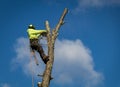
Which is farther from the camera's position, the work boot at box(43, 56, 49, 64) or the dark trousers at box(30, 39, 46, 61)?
the dark trousers at box(30, 39, 46, 61)

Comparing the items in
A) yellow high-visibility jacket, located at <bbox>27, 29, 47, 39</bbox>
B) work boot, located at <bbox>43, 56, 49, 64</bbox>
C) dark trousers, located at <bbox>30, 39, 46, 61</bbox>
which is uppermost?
yellow high-visibility jacket, located at <bbox>27, 29, 47, 39</bbox>

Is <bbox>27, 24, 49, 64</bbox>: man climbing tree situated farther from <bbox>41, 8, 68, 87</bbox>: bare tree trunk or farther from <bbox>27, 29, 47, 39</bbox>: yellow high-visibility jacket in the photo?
<bbox>41, 8, 68, 87</bbox>: bare tree trunk

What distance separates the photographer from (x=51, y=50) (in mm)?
14484

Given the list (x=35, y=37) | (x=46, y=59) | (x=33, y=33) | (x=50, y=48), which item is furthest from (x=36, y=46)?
(x=46, y=59)

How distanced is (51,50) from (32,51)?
3.86ft

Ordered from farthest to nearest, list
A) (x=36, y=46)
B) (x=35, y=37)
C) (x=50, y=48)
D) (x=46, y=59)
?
1. (x=35, y=37)
2. (x=36, y=46)
3. (x=50, y=48)
4. (x=46, y=59)

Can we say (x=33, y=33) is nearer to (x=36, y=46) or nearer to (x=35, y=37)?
(x=35, y=37)

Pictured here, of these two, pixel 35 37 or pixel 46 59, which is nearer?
pixel 46 59

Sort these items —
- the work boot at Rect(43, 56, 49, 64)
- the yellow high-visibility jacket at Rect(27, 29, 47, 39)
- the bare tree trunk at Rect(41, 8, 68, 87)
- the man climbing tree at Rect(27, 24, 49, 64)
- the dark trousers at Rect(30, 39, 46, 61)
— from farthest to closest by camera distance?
the yellow high-visibility jacket at Rect(27, 29, 47, 39), the man climbing tree at Rect(27, 24, 49, 64), the dark trousers at Rect(30, 39, 46, 61), the work boot at Rect(43, 56, 49, 64), the bare tree trunk at Rect(41, 8, 68, 87)

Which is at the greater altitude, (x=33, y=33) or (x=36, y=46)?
(x=33, y=33)

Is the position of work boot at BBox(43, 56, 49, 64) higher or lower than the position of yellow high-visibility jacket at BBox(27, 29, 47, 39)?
lower

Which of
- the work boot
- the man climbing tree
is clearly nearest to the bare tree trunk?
the work boot

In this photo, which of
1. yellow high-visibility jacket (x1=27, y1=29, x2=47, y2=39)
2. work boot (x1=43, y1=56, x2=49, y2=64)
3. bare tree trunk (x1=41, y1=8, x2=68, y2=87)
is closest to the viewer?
bare tree trunk (x1=41, y1=8, x2=68, y2=87)

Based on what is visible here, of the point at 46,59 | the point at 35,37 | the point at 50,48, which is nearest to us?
the point at 46,59
